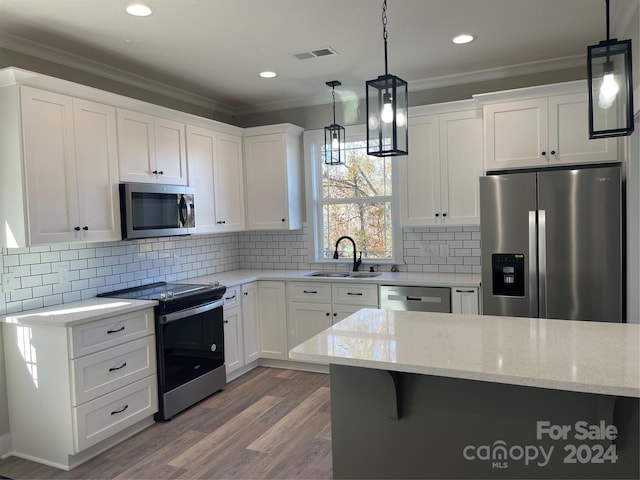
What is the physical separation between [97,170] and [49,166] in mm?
348

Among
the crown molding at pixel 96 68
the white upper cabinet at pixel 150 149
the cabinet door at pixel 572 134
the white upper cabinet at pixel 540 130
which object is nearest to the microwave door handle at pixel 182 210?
the white upper cabinet at pixel 150 149

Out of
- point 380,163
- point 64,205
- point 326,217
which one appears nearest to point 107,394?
point 64,205

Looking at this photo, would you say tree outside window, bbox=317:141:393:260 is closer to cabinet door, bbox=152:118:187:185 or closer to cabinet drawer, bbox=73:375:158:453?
cabinet door, bbox=152:118:187:185

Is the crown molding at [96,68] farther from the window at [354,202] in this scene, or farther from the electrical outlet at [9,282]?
the electrical outlet at [9,282]

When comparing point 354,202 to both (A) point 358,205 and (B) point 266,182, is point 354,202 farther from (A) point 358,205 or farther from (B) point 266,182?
A: (B) point 266,182

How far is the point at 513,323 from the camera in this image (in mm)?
2328

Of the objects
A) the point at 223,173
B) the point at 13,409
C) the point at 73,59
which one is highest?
the point at 73,59

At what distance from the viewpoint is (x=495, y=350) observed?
189cm

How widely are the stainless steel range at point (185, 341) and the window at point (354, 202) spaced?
147 centimetres

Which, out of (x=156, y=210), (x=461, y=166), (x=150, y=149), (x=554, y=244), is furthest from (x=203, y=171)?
(x=554, y=244)

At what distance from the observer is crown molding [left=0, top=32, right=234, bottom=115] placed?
3.18 meters

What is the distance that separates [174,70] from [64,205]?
4.93 feet

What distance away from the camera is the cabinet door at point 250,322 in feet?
14.8

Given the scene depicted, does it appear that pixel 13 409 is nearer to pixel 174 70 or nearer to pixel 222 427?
pixel 222 427
